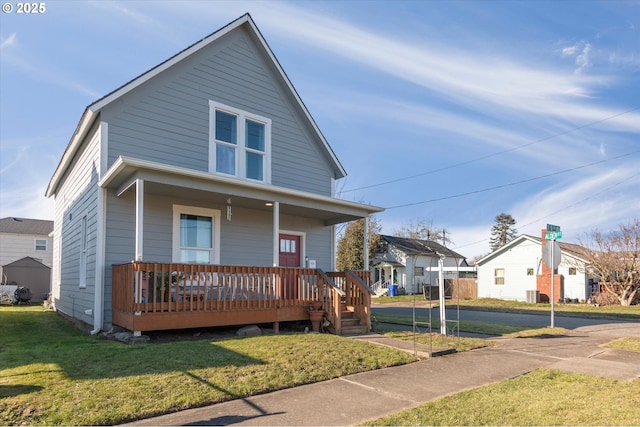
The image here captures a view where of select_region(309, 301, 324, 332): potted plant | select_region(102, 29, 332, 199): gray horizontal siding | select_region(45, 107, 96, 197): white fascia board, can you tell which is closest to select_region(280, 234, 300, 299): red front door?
select_region(102, 29, 332, 199): gray horizontal siding

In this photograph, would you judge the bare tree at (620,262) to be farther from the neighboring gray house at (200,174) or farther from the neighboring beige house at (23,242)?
the neighboring beige house at (23,242)

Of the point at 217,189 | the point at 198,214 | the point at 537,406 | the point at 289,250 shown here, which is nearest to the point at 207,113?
the point at 198,214

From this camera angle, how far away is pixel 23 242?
30.3 metres

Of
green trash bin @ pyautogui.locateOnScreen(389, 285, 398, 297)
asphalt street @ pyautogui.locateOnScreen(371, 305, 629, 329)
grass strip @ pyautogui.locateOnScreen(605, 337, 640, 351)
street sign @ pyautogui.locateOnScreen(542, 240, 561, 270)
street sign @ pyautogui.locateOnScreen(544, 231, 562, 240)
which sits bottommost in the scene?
green trash bin @ pyautogui.locateOnScreen(389, 285, 398, 297)

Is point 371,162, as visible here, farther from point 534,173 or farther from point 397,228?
point 397,228

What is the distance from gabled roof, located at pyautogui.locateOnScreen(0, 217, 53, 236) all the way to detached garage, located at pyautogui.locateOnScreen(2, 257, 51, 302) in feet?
24.1

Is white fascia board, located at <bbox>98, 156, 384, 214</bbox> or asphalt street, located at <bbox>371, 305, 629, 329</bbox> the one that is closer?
white fascia board, located at <bbox>98, 156, 384, 214</bbox>

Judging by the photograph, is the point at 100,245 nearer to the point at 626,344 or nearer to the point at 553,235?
the point at 626,344

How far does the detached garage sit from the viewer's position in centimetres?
2389

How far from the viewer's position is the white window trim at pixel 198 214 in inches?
418

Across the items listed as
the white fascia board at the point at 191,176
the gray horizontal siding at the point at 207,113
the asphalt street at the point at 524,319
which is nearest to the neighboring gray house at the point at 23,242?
the gray horizontal siding at the point at 207,113

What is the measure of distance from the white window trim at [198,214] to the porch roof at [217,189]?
0.45m

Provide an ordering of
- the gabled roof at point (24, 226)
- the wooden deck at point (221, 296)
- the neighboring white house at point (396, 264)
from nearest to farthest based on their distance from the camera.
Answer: the wooden deck at point (221, 296)
the gabled roof at point (24, 226)
the neighboring white house at point (396, 264)

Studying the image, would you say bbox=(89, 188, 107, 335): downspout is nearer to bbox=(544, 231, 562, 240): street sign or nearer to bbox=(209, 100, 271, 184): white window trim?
bbox=(209, 100, 271, 184): white window trim
